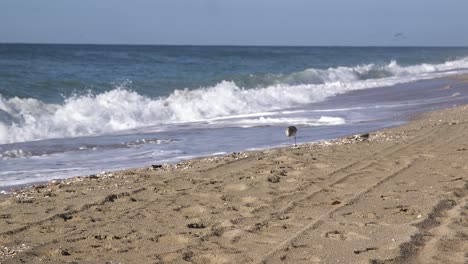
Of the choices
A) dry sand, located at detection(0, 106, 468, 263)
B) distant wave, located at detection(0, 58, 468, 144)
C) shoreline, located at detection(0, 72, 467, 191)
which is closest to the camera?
dry sand, located at detection(0, 106, 468, 263)

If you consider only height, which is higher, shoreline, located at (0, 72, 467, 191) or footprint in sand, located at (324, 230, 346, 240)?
footprint in sand, located at (324, 230, 346, 240)

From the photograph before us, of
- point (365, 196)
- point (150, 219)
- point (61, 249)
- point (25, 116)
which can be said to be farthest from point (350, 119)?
point (61, 249)

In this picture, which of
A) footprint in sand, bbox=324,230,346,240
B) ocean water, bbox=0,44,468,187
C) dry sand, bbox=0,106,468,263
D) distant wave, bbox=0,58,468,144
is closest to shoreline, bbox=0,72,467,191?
ocean water, bbox=0,44,468,187

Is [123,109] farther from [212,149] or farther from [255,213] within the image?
[255,213]

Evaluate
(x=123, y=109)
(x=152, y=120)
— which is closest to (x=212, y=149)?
(x=152, y=120)

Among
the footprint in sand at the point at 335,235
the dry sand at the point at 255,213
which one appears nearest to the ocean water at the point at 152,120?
the dry sand at the point at 255,213

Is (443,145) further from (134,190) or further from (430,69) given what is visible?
(430,69)

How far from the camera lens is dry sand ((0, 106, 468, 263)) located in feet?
17.0

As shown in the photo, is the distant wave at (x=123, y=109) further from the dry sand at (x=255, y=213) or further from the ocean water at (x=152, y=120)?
the dry sand at (x=255, y=213)

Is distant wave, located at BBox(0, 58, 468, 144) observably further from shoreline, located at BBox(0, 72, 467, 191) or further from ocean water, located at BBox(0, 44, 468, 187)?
shoreline, located at BBox(0, 72, 467, 191)

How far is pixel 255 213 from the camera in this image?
21.0ft

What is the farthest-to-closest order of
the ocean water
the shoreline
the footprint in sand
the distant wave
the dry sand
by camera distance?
the distant wave → the ocean water → the shoreline → the footprint in sand → the dry sand

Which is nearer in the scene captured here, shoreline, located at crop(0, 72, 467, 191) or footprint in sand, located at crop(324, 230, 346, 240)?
footprint in sand, located at crop(324, 230, 346, 240)

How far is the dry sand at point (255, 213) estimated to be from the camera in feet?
17.0
